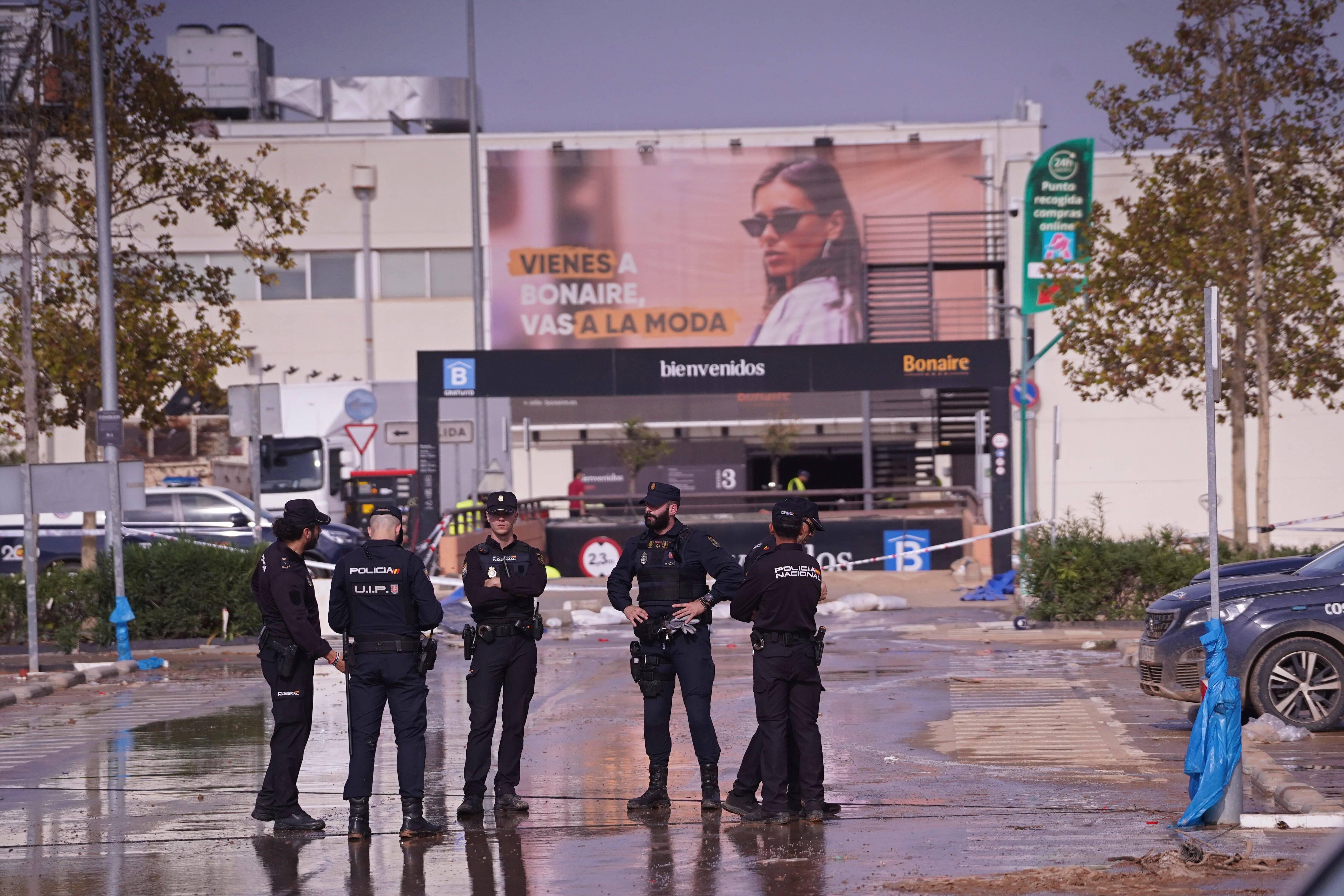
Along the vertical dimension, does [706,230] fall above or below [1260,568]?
above

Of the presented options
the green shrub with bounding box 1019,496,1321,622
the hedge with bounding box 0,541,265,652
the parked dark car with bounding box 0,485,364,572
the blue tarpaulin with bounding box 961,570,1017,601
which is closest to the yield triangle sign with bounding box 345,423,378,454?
the parked dark car with bounding box 0,485,364,572

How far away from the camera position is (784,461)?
47.8 metres

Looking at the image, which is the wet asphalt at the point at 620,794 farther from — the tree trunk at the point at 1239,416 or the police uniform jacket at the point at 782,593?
the tree trunk at the point at 1239,416

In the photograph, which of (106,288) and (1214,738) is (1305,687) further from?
(106,288)

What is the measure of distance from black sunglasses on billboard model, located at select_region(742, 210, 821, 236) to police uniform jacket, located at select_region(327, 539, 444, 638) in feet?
135

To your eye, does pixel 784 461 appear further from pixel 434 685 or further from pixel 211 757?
pixel 211 757

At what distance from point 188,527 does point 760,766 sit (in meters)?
20.7

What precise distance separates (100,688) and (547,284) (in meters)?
34.4

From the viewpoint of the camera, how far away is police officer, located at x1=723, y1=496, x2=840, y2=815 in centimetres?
799

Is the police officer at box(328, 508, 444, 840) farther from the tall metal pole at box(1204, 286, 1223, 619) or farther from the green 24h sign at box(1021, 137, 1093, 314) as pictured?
the green 24h sign at box(1021, 137, 1093, 314)

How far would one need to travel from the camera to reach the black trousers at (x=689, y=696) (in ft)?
26.8

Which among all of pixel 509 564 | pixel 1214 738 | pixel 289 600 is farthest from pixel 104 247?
pixel 1214 738

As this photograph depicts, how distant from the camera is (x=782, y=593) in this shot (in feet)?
25.9

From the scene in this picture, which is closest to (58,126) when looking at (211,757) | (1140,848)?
(211,757)
